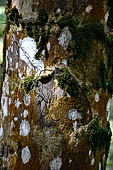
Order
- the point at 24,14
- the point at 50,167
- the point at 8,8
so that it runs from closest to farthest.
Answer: the point at 50,167
the point at 24,14
the point at 8,8

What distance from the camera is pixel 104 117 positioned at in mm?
1766

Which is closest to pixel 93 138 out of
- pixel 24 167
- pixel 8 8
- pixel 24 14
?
pixel 24 167

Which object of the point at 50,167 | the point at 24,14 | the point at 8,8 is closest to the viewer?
the point at 50,167

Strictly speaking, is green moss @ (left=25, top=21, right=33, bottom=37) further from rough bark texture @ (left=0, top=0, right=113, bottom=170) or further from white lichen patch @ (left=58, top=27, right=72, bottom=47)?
white lichen patch @ (left=58, top=27, right=72, bottom=47)

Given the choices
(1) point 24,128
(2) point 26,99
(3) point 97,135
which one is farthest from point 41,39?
(3) point 97,135

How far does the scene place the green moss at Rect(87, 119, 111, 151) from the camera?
5.49ft

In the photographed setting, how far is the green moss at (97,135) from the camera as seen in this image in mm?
1675

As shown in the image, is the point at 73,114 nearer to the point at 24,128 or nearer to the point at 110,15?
the point at 24,128

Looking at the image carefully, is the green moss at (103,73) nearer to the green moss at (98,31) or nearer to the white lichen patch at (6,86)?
the green moss at (98,31)

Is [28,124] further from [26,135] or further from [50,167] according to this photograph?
[50,167]

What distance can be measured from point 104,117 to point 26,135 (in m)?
0.40

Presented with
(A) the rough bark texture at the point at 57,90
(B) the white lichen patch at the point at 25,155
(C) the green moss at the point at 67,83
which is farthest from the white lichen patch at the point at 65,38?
(B) the white lichen patch at the point at 25,155

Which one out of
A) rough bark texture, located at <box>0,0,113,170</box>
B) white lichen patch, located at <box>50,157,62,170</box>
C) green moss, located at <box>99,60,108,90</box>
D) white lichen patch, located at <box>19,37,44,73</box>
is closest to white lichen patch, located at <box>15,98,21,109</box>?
rough bark texture, located at <box>0,0,113,170</box>

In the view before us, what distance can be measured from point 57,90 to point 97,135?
0.95 ft
